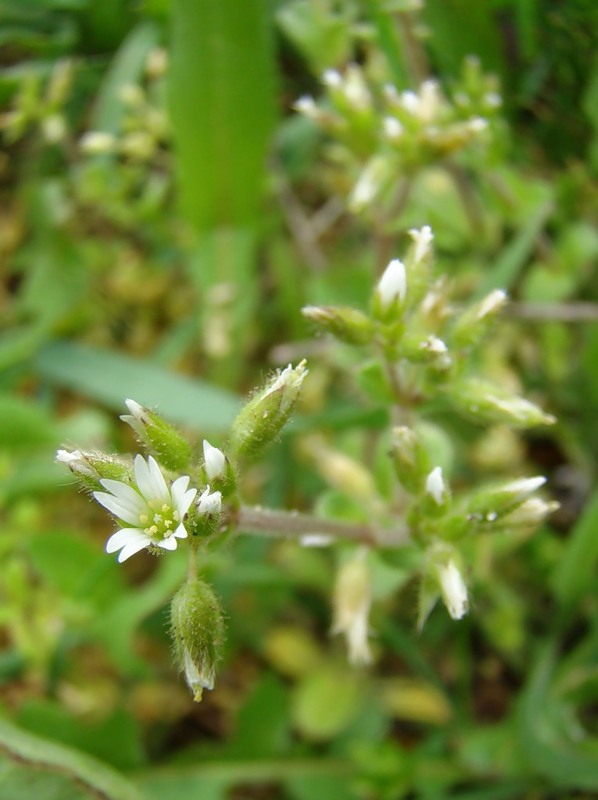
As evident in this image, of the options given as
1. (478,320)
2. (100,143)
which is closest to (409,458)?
(478,320)

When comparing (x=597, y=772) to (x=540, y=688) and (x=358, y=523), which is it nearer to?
(x=540, y=688)

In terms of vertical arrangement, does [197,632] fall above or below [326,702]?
above

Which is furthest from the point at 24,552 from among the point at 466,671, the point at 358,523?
the point at 466,671

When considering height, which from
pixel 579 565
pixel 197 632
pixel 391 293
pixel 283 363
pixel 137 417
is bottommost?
pixel 579 565

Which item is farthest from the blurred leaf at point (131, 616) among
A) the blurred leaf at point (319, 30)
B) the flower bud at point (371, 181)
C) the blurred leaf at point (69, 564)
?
the blurred leaf at point (319, 30)

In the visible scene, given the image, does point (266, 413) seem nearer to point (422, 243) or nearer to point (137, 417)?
point (137, 417)

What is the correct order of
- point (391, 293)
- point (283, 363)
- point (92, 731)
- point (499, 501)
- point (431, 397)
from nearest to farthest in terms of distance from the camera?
point (499, 501)
point (391, 293)
point (431, 397)
point (92, 731)
point (283, 363)

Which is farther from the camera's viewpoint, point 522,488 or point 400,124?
point 400,124

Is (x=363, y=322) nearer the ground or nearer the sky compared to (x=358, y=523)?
nearer the sky
